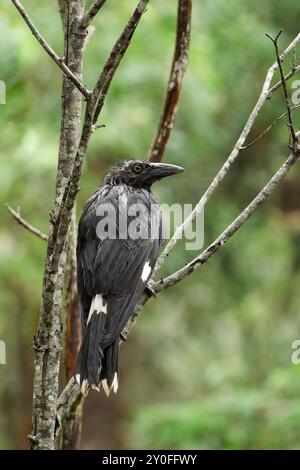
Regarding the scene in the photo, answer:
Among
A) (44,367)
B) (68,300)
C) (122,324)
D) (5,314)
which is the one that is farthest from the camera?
(5,314)

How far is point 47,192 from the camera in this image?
8273mm

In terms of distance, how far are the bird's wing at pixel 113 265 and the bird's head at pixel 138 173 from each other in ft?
1.20

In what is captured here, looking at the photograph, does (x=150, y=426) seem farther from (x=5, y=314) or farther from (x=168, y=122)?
(x=5, y=314)

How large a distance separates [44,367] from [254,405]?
3.07m

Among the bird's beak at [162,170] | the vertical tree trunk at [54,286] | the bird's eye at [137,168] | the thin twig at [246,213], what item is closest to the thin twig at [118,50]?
the vertical tree trunk at [54,286]

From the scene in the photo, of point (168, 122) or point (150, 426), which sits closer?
point (168, 122)

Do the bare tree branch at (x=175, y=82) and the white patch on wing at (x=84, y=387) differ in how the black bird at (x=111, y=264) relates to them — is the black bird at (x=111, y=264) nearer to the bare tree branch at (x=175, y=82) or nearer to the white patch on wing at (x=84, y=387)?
the white patch on wing at (x=84, y=387)

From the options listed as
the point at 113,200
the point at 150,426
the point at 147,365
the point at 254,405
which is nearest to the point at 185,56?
the point at 113,200

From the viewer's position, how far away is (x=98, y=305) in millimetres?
3527

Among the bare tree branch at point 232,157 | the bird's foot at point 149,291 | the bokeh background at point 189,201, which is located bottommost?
the bird's foot at point 149,291

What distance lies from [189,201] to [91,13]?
20.1 ft

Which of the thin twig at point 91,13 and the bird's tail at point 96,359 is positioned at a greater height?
the thin twig at point 91,13

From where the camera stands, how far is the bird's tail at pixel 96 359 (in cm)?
313

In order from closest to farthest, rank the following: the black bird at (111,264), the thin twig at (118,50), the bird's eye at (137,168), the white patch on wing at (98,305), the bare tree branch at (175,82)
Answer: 1. the thin twig at (118,50)
2. the black bird at (111,264)
3. the white patch on wing at (98,305)
4. the bare tree branch at (175,82)
5. the bird's eye at (137,168)
